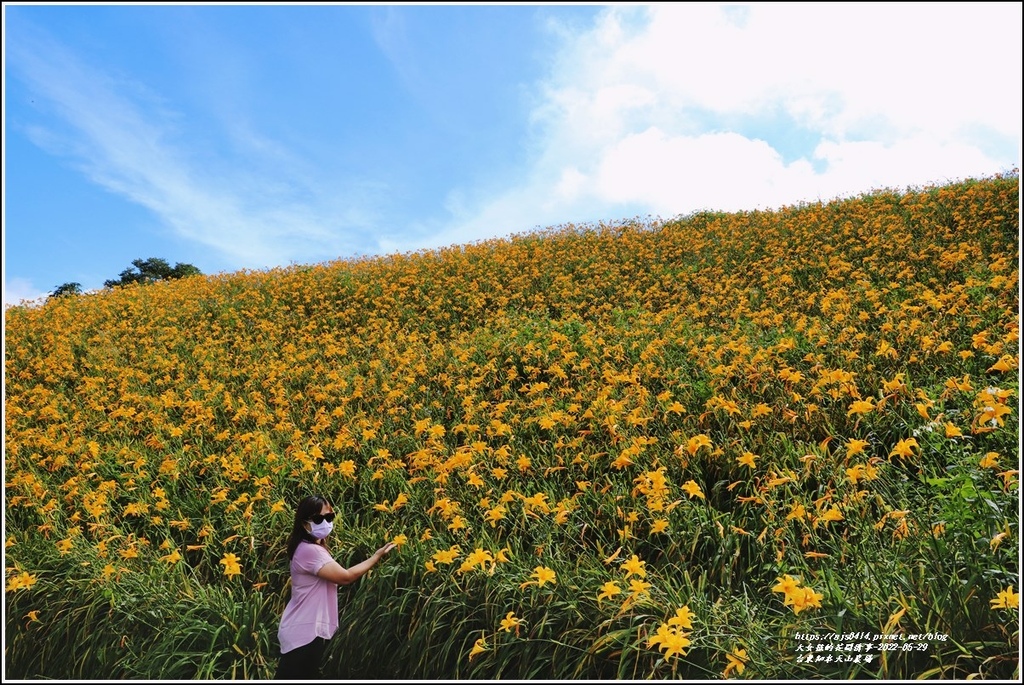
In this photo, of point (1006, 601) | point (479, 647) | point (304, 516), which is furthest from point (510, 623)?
point (1006, 601)

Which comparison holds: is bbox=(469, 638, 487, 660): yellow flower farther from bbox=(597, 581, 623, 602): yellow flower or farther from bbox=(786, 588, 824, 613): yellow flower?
bbox=(786, 588, 824, 613): yellow flower

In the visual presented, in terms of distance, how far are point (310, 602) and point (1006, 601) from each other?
304 centimetres

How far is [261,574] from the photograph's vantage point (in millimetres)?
3783

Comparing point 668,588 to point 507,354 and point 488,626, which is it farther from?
point 507,354

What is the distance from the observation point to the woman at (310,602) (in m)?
2.90

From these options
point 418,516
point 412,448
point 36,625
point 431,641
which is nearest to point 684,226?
point 412,448

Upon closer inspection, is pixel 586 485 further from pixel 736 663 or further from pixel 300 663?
pixel 300 663

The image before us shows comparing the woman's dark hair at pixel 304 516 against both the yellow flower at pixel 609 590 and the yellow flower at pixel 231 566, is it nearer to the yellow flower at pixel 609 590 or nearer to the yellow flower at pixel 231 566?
the yellow flower at pixel 231 566

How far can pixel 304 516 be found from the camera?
3.06 m

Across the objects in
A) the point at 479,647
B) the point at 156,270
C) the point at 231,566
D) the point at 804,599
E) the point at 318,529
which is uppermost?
the point at 156,270

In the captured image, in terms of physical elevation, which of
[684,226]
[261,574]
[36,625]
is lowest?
[36,625]

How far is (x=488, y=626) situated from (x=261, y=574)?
1.78m

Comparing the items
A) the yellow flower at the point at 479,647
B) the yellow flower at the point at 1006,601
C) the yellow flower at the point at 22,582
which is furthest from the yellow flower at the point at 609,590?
the yellow flower at the point at 22,582

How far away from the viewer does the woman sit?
2902 millimetres
